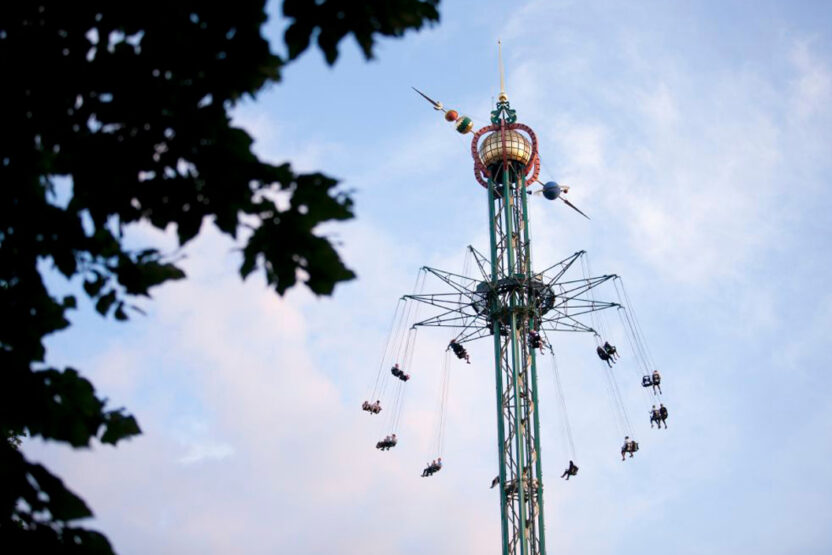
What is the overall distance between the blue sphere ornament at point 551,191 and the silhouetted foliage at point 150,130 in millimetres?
33301

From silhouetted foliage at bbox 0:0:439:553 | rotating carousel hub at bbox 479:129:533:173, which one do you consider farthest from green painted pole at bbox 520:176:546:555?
silhouetted foliage at bbox 0:0:439:553

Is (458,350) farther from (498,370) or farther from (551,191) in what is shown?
(551,191)

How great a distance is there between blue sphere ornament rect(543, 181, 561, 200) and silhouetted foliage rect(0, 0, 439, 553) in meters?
33.3

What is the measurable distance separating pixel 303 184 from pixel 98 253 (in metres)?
1.06

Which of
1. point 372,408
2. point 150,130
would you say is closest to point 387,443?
point 372,408

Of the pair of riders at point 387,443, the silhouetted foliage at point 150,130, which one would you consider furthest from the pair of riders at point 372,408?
the silhouetted foliage at point 150,130

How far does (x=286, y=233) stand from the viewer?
140 inches

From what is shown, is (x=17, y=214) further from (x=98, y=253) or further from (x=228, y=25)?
(x=228, y=25)

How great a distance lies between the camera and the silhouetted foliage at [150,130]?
358 cm

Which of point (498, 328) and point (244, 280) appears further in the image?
point (498, 328)

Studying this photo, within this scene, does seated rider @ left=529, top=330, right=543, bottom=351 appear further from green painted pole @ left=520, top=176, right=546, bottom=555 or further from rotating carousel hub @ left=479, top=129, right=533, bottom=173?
rotating carousel hub @ left=479, top=129, right=533, bottom=173

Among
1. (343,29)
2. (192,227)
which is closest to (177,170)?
(192,227)

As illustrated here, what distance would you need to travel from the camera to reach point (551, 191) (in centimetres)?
3675

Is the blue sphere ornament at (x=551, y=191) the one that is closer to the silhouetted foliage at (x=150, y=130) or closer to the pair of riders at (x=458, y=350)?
the pair of riders at (x=458, y=350)
